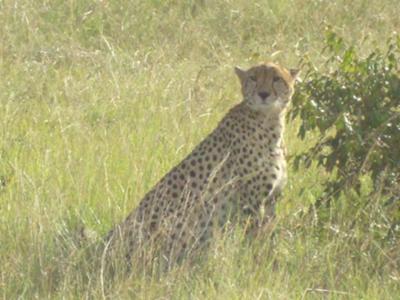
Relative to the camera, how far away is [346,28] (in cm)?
898

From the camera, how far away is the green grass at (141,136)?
4535mm

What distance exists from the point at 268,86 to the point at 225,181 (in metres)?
0.41

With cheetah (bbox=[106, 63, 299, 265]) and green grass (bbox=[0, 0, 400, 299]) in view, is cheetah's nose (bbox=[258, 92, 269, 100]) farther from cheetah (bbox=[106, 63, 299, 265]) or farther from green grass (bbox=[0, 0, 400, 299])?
green grass (bbox=[0, 0, 400, 299])

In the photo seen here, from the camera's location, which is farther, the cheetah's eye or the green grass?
the cheetah's eye

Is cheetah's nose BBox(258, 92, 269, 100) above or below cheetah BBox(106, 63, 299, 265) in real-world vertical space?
above

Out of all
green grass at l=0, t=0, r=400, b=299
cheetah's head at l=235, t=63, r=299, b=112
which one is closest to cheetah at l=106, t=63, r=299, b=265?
cheetah's head at l=235, t=63, r=299, b=112

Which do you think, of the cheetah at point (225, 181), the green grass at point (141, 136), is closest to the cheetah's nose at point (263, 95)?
the cheetah at point (225, 181)

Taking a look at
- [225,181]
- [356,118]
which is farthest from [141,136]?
[356,118]

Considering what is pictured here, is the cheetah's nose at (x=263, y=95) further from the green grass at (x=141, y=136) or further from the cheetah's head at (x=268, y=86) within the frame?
the green grass at (x=141, y=136)

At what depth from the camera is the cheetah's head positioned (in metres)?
5.25

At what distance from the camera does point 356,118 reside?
5082 mm

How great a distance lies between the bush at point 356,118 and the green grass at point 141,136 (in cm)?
10

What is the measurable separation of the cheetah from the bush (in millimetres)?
186

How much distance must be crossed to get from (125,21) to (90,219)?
12.6ft
